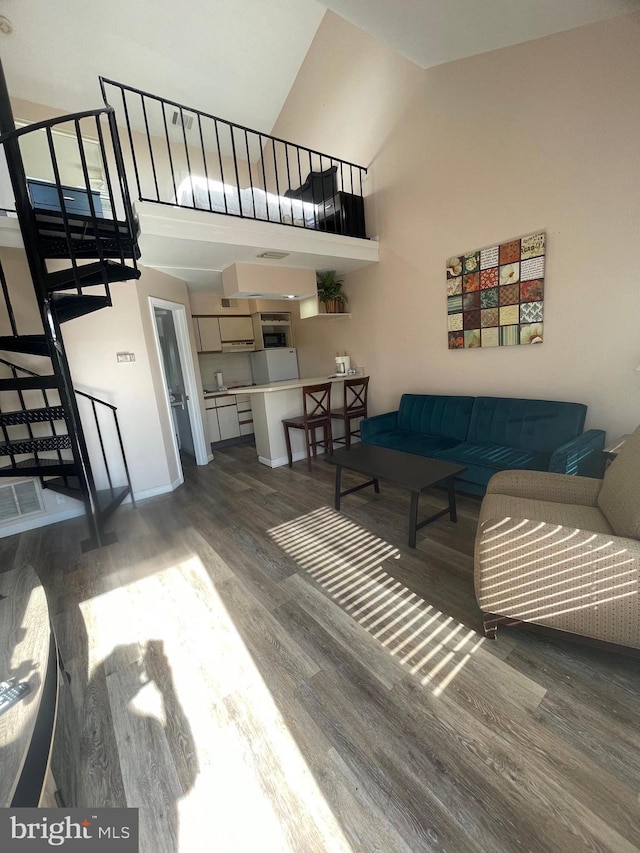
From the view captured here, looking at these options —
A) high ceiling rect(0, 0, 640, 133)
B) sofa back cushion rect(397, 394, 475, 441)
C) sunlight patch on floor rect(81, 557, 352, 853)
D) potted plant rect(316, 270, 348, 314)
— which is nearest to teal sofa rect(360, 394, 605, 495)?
sofa back cushion rect(397, 394, 475, 441)

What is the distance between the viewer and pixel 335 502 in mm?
3105

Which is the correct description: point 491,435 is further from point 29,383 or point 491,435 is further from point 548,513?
point 29,383

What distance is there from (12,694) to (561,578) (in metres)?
1.96

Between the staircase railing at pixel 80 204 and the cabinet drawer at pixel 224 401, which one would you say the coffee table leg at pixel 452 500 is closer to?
the staircase railing at pixel 80 204

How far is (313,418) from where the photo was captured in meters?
4.25

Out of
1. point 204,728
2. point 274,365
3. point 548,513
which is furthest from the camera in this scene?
point 274,365

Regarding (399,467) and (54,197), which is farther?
(54,197)

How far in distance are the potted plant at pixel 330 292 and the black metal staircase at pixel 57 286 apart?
2401mm

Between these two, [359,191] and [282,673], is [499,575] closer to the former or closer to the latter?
[282,673]

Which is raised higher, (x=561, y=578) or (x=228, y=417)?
(x=228, y=417)

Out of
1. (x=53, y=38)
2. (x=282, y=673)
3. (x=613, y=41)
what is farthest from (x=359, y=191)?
(x=282, y=673)

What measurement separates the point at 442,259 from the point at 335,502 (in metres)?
2.76

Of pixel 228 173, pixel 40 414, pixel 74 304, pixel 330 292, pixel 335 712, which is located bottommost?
pixel 335 712

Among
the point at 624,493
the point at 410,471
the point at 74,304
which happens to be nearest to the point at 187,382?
the point at 74,304
